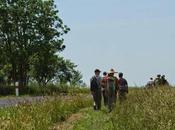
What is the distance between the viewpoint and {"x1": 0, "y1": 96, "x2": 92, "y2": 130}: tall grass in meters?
18.2

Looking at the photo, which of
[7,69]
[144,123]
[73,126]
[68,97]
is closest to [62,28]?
[7,69]

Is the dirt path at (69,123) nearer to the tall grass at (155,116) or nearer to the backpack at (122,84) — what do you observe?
the backpack at (122,84)

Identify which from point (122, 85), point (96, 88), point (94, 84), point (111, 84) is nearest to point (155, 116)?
point (111, 84)

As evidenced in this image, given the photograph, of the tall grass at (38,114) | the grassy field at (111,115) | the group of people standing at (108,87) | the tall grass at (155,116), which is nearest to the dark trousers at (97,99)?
the group of people standing at (108,87)

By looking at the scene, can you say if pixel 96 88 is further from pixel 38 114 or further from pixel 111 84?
pixel 38 114

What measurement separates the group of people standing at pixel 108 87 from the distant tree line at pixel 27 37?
33487mm

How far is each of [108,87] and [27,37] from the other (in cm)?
3902

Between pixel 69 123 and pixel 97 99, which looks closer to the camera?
pixel 69 123

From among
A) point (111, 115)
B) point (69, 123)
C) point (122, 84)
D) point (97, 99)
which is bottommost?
point (69, 123)

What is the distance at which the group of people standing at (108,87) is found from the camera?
102 feet

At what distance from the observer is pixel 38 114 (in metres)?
22.5

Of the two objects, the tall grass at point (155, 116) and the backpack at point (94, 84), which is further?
the backpack at point (94, 84)

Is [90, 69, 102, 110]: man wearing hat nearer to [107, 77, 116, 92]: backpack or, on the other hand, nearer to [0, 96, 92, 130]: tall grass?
[0, 96, 92, 130]: tall grass

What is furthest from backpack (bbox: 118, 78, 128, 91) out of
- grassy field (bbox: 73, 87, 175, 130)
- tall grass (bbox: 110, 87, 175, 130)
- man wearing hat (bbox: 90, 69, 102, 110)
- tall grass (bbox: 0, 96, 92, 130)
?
tall grass (bbox: 110, 87, 175, 130)
